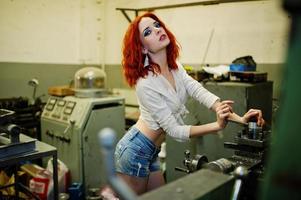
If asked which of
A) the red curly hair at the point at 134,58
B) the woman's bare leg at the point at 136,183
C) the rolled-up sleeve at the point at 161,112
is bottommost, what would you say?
the woman's bare leg at the point at 136,183

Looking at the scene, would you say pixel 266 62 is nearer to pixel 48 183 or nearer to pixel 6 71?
pixel 48 183

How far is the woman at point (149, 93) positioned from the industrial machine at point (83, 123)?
3.09 ft

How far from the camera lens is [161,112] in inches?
59.6

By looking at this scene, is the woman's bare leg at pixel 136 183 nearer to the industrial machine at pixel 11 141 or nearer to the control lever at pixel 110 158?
the industrial machine at pixel 11 141

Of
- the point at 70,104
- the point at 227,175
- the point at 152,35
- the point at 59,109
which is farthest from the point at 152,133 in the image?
the point at 59,109

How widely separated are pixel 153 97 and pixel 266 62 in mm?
1621

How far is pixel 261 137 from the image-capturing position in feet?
4.05

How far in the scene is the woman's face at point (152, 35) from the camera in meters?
1.63

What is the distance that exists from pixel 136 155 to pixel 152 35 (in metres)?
0.62

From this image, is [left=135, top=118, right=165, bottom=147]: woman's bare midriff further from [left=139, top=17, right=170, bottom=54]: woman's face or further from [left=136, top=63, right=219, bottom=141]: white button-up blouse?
[left=139, top=17, right=170, bottom=54]: woman's face

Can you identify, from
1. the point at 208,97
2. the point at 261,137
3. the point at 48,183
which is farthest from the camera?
the point at 48,183

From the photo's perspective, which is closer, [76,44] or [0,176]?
[0,176]

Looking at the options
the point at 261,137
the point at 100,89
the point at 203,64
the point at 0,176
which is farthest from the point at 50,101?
the point at 261,137

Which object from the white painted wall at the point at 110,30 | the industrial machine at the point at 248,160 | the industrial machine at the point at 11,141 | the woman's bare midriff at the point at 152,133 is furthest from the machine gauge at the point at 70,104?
the industrial machine at the point at 248,160
